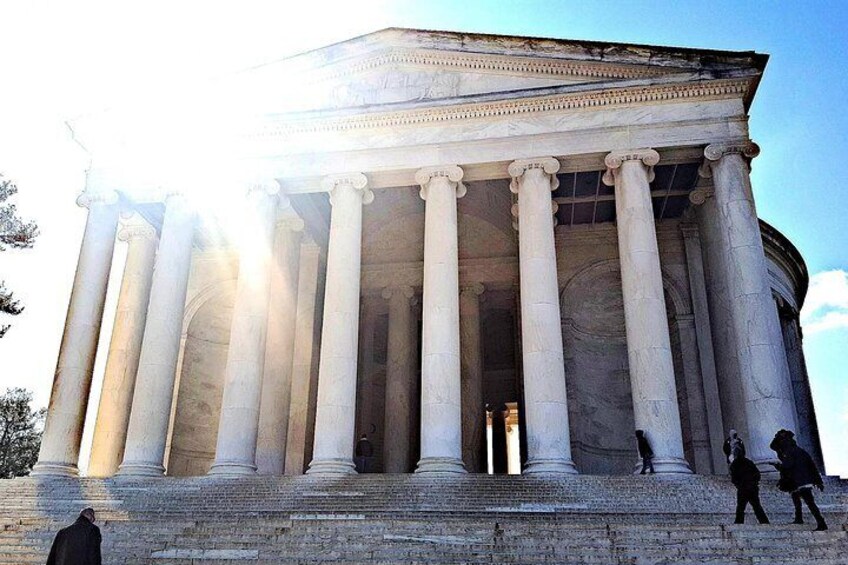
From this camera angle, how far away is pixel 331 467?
2406 cm

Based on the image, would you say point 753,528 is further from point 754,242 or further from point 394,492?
point 754,242

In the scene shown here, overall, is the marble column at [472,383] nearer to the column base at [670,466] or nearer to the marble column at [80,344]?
the column base at [670,466]

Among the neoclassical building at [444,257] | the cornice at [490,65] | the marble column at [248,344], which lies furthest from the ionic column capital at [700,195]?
Answer: the marble column at [248,344]

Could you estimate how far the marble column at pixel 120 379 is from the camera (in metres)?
29.8

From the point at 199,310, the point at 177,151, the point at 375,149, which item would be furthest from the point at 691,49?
the point at 199,310

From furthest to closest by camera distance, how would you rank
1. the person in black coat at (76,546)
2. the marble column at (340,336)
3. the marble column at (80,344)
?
the marble column at (80,344)
the marble column at (340,336)
the person in black coat at (76,546)

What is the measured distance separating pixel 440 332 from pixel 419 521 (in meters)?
9.80

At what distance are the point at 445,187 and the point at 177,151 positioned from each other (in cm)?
1163

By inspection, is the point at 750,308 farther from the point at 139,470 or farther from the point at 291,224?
the point at 139,470

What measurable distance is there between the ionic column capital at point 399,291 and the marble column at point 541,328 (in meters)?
11.1

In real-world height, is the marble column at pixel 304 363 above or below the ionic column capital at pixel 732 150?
below

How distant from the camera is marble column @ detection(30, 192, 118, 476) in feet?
86.6

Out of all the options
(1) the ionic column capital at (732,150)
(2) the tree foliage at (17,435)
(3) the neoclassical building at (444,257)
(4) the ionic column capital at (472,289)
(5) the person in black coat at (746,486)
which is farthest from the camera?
(2) the tree foliage at (17,435)

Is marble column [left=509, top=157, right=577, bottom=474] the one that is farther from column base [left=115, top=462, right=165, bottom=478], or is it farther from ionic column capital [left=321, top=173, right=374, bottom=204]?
column base [left=115, top=462, right=165, bottom=478]
